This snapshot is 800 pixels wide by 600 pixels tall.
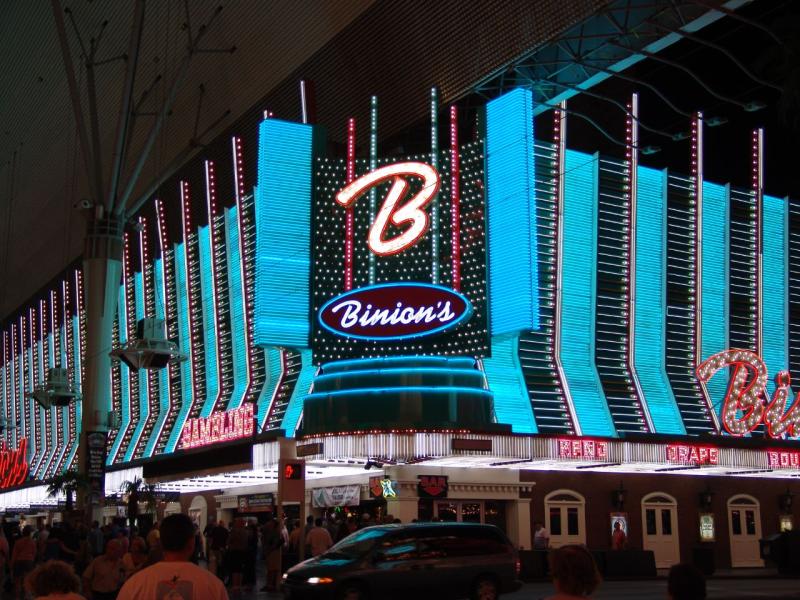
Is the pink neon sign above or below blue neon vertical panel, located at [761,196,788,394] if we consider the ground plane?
below

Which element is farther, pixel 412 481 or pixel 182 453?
pixel 182 453

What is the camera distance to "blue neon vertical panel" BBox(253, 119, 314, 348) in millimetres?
34500

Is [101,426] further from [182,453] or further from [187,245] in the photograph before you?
[187,245]

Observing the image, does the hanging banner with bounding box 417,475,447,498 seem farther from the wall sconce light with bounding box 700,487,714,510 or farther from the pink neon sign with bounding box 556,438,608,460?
the wall sconce light with bounding box 700,487,714,510

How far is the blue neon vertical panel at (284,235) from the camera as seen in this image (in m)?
34.5

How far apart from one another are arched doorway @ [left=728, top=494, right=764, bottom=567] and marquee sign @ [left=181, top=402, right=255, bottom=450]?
55.7 feet

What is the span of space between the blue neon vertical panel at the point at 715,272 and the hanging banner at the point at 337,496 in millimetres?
13819

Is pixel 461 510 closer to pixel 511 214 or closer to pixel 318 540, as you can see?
pixel 318 540

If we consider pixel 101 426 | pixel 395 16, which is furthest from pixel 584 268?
pixel 101 426

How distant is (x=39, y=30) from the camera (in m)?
45.7

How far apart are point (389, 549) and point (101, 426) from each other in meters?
16.7

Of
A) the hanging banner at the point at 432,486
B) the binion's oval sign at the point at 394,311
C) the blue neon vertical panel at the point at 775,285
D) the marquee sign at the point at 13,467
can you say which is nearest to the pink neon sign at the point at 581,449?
the hanging banner at the point at 432,486

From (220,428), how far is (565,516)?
512 inches

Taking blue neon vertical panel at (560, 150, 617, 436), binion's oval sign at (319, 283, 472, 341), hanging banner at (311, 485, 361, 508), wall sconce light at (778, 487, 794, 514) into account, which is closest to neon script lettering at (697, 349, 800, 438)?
wall sconce light at (778, 487, 794, 514)
